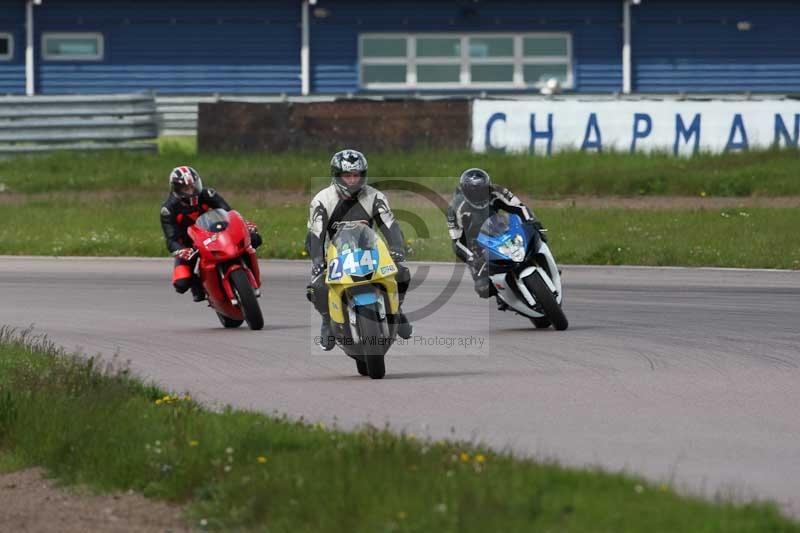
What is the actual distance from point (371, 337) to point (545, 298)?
311 cm

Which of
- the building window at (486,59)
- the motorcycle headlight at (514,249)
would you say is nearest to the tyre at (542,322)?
the motorcycle headlight at (514,249)

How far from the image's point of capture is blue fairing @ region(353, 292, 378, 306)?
10836mm

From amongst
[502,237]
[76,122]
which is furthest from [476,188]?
[76,122]

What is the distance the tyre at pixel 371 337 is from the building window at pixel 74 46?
27657mm

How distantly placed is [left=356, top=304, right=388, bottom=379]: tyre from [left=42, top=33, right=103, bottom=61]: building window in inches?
1089

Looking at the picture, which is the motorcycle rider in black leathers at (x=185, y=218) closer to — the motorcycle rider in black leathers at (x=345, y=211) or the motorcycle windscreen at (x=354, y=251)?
the motorcycle rider in black leathers at (x=345, y=211)

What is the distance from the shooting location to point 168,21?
37.5m

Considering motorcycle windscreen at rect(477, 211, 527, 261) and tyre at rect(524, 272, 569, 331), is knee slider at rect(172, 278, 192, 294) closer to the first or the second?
motorcycle windscreen at rect(477, 211, 527, 261)

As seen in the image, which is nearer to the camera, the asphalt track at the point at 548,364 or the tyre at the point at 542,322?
the asphalt track at the point at 548,364

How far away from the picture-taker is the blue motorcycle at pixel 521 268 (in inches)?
541

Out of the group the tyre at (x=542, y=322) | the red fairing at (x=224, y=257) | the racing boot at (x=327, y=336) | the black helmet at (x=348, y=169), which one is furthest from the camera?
the red fairing at (x=224, y=257)

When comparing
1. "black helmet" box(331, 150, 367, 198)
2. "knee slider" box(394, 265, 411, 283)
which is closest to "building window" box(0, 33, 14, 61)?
"black helmet" box(331, 150, 367, 198)

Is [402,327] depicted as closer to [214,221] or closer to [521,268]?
[521,268]

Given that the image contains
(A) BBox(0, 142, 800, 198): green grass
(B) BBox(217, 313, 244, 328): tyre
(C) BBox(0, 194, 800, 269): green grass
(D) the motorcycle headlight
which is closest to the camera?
(D) the motorcycle headlight
